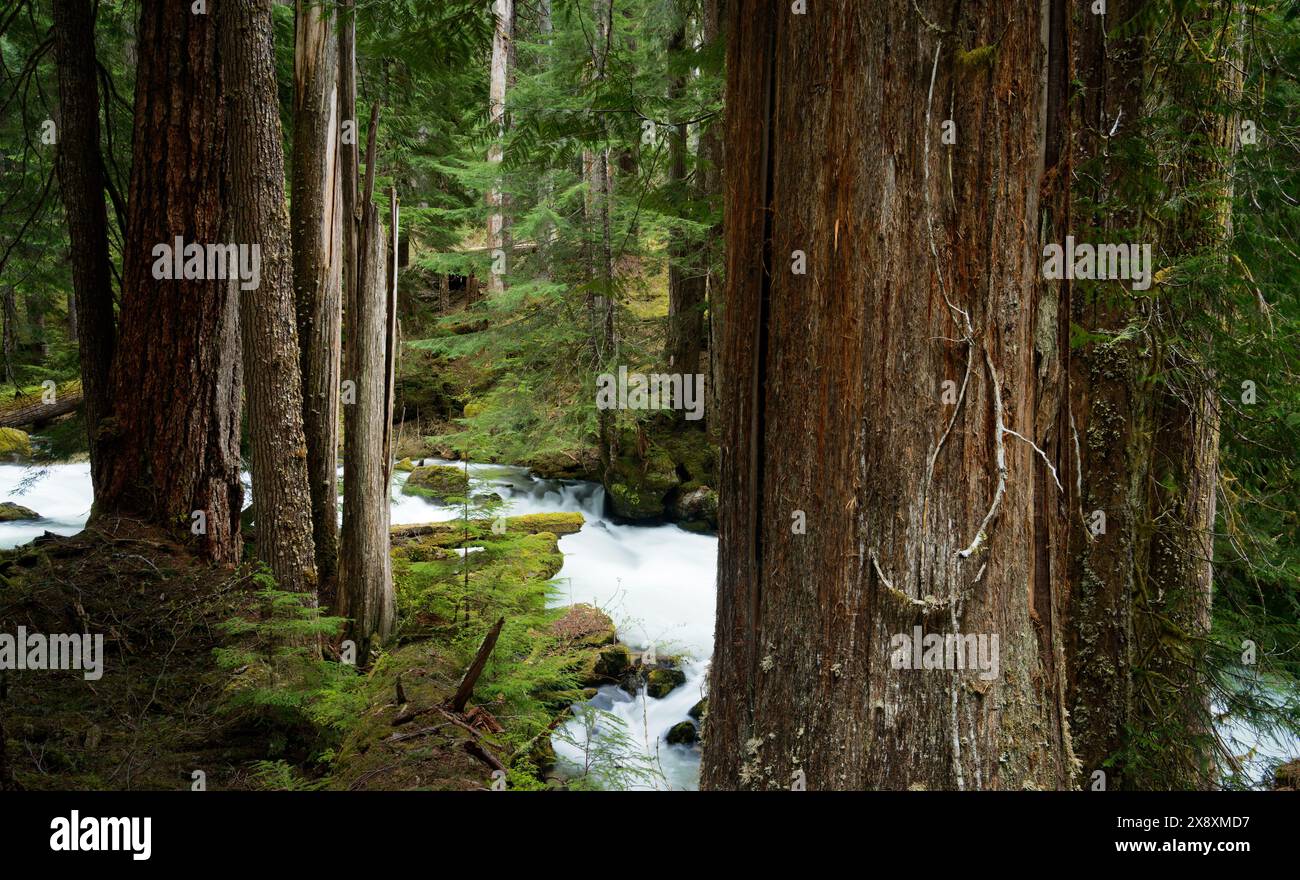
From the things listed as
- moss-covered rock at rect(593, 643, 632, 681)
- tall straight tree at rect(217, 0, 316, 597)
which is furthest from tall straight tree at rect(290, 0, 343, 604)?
moss-covered rock at rect(593, 643, 632, 681)

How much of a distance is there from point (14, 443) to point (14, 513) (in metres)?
3.83

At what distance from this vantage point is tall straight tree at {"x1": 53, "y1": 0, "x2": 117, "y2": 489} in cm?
650

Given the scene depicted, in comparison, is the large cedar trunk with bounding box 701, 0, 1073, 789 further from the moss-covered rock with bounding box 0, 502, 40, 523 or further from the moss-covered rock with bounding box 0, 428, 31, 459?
the moss-covered rock with bounding box 0, 428, 31, 459

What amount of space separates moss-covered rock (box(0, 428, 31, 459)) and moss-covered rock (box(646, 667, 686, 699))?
1307 cm

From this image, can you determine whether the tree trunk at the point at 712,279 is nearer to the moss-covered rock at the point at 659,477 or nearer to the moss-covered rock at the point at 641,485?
the moss-covered rock at the point at 659,477

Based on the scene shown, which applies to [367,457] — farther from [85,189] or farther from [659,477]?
[659,477]

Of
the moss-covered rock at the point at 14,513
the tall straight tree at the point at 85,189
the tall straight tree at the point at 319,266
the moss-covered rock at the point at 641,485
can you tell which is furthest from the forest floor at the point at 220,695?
the moss-covered rock at the point at 641,485

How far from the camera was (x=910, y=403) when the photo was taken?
6.77ft

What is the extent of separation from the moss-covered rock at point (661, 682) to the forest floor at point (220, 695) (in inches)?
101

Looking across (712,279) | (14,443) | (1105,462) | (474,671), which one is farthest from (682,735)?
(14,443)

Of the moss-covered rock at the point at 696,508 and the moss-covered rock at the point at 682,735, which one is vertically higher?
the moss-covered rock at the point at 696,508

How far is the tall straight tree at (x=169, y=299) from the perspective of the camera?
6078 millimetres

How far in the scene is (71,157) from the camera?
655 cm
